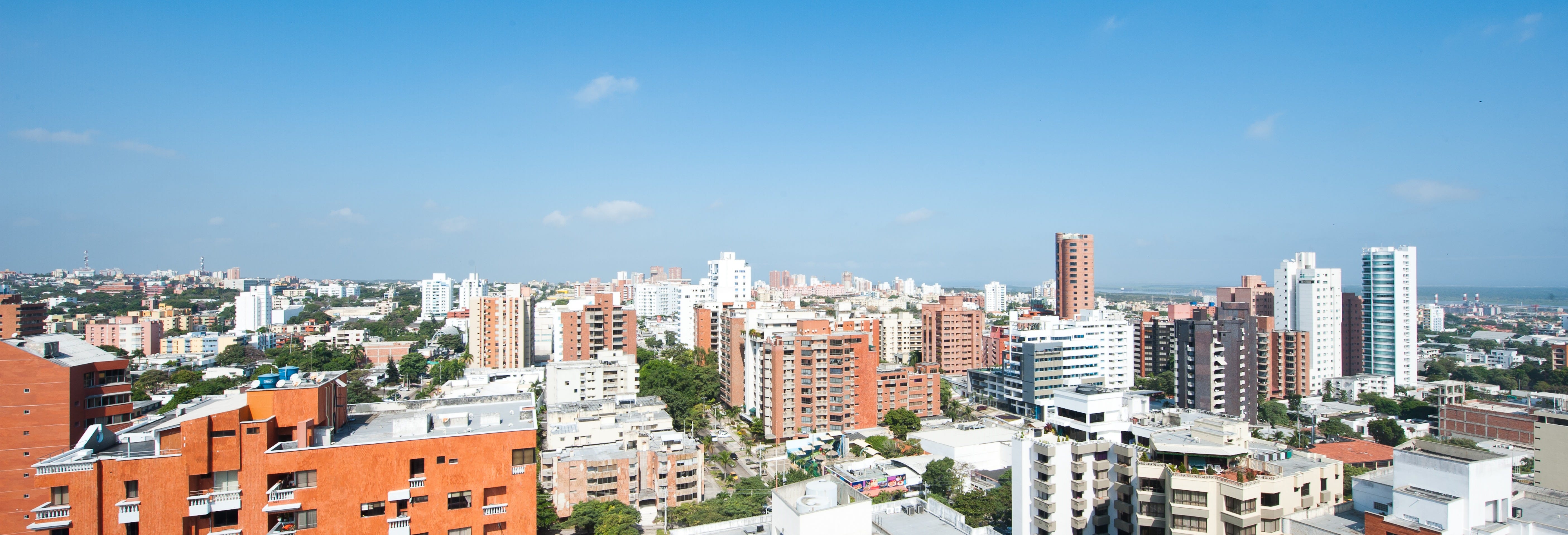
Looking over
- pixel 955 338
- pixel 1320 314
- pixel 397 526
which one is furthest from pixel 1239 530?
pixel 1320 314

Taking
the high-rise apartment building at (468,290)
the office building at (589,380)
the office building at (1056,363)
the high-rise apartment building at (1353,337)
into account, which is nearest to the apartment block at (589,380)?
the office building at (589,380)

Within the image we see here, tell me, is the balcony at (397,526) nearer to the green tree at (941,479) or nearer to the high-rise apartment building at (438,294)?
the green tree at (941,479)

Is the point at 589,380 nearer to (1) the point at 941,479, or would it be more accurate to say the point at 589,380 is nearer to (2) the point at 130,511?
(1) the point at 941,479

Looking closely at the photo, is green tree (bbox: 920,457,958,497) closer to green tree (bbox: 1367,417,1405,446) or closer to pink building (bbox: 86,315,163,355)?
green tree (bbox: 1367,417,1405,446)

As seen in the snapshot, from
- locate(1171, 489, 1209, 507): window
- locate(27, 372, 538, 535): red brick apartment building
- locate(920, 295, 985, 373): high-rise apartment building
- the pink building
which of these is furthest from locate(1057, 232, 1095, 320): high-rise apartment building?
the pink building

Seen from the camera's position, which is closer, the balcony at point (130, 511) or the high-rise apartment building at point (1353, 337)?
the balcony at point (130, 511)

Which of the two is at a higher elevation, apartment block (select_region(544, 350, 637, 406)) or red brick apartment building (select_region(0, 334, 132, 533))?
red brick apartment building (select_region(0, 334, 132, 533))

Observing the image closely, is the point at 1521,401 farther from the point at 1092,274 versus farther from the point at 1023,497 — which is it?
the point at 1023,497

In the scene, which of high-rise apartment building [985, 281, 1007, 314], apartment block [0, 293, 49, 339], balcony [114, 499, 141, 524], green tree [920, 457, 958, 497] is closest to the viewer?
balcony [114, 499, 141, 524]
